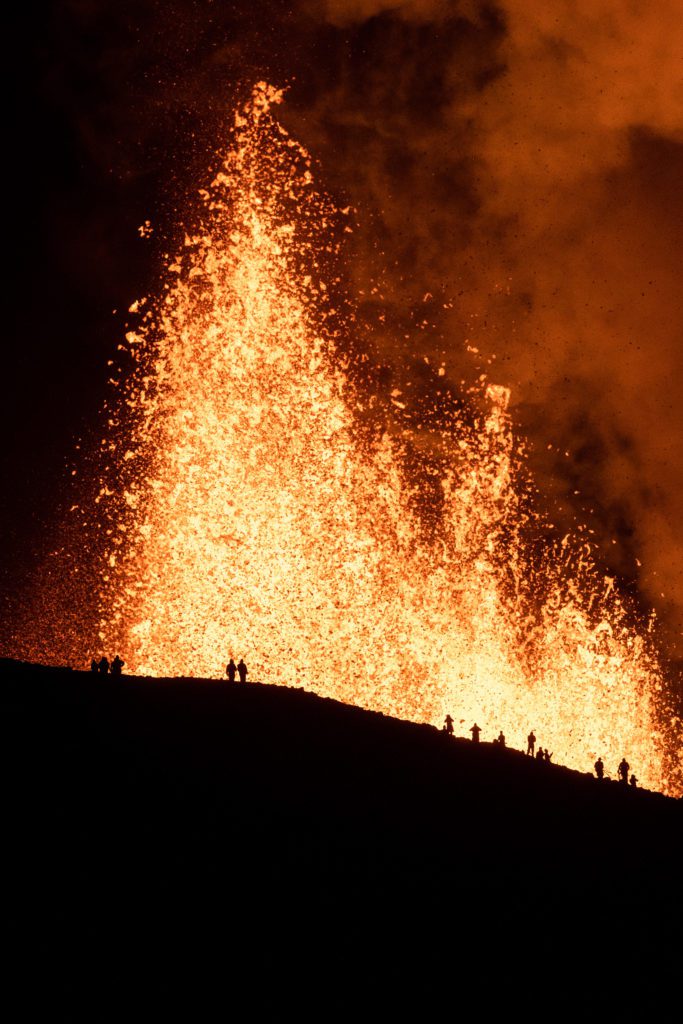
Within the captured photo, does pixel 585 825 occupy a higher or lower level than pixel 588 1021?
higher

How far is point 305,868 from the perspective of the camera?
1341cm

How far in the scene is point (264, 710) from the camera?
18.9m

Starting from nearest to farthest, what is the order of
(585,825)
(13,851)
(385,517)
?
(13,851) < (585,825) < (385,517)

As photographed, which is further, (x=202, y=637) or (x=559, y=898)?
(x=202, y=637)

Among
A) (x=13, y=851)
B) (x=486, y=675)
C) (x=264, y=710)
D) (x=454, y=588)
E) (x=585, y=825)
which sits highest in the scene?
(x=454, y=588)

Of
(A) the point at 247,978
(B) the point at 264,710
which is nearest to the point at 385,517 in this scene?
(B) the point at 264,710

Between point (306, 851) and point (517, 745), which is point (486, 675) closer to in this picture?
point (517, 745)

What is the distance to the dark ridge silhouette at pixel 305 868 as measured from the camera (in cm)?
1129

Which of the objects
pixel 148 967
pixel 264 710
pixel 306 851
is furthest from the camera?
pixel 264 710

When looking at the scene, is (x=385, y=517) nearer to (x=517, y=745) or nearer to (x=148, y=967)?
(x=517, y=745)

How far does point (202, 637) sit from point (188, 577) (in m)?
2.28

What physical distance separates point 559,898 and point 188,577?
27.5m

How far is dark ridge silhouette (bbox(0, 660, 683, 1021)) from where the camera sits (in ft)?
37.0

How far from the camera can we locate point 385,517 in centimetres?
4228
